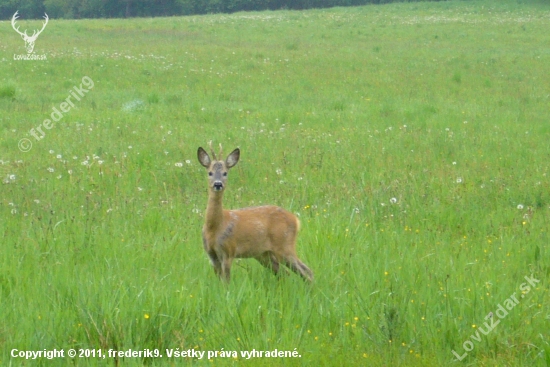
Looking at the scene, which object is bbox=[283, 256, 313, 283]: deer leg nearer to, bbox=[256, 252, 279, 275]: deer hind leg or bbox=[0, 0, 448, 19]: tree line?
bbox=[256, 252, 279, 275]: deer hind leg

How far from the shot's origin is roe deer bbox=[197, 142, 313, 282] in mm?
5797

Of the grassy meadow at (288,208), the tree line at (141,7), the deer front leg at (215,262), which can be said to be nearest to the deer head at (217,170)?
the deer front leg at (215,262)

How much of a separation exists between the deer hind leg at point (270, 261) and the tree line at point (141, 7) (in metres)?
67.9

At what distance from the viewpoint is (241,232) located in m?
5.89

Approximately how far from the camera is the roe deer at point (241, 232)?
580 centimetres

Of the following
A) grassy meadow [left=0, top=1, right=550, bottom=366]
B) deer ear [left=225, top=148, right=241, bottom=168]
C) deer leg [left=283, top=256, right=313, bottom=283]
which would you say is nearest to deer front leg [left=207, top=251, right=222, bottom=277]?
grassy meadow [left=0, top=1, right=550, bottom=366]

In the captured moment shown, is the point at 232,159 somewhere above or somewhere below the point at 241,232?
above

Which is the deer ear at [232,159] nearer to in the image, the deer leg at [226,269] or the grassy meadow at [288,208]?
the deer leg at [226,269]

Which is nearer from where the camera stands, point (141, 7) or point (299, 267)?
point (299, 267)

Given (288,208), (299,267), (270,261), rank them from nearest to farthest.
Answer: (299,267)
(270,261)
(288,208)

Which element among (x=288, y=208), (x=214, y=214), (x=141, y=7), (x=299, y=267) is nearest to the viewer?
(x=214, y=214)

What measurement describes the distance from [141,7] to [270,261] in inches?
2834

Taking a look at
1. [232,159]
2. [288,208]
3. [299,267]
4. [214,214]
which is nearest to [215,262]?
[214,214]

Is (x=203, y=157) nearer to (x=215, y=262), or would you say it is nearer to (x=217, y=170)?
(x=217, y=170)
